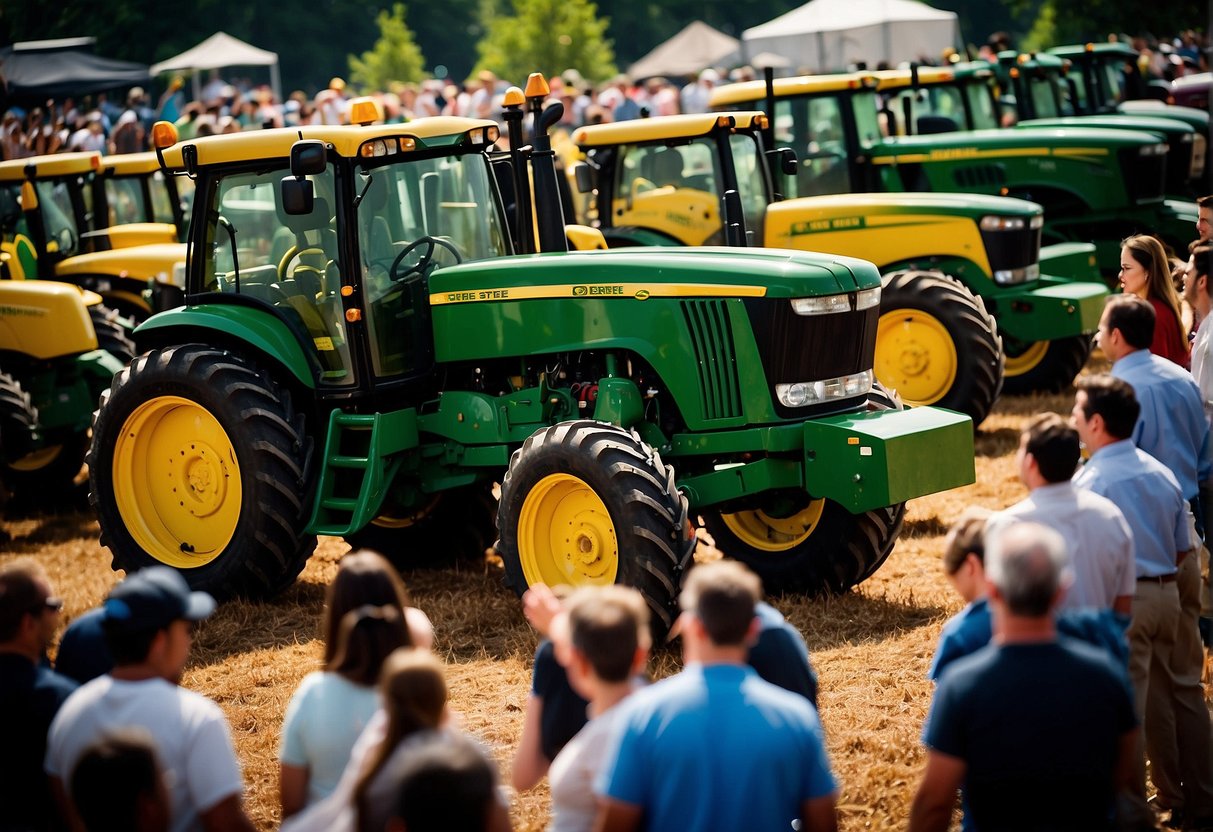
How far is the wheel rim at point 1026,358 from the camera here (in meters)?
13.1

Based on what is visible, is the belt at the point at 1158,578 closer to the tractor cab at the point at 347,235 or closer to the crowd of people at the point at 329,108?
the tractor cab at the point at 347,235

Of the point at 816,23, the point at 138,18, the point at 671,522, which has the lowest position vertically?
the point at 671,522

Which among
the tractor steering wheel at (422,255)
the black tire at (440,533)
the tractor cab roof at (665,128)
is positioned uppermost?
the tractor cab roof at (665,128)

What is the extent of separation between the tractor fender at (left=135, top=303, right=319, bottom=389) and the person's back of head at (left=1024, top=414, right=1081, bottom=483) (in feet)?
14.4

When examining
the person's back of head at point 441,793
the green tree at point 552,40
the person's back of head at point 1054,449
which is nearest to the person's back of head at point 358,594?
the person's back of head at point 441,793

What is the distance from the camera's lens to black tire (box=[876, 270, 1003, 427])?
11.4 m

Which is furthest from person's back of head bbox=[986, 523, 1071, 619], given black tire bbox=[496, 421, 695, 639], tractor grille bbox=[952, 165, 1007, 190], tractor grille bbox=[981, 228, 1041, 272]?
tractor grille bbox=[952, 165, 1007, 190]

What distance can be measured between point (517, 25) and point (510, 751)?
39629 millimetres

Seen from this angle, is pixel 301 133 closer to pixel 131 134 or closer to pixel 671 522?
pixel 671 522

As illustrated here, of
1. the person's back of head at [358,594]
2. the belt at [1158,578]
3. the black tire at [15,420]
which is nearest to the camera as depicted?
the person's back of head at [358,594]

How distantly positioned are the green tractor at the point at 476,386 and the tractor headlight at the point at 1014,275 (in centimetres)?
454

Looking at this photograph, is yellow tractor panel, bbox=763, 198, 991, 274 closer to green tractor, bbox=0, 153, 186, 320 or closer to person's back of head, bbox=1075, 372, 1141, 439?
green tractor, bbox=0, 153, 186, 320

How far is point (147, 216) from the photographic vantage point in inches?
587

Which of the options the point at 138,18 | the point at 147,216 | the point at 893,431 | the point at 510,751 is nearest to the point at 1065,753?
the point at 510,751
